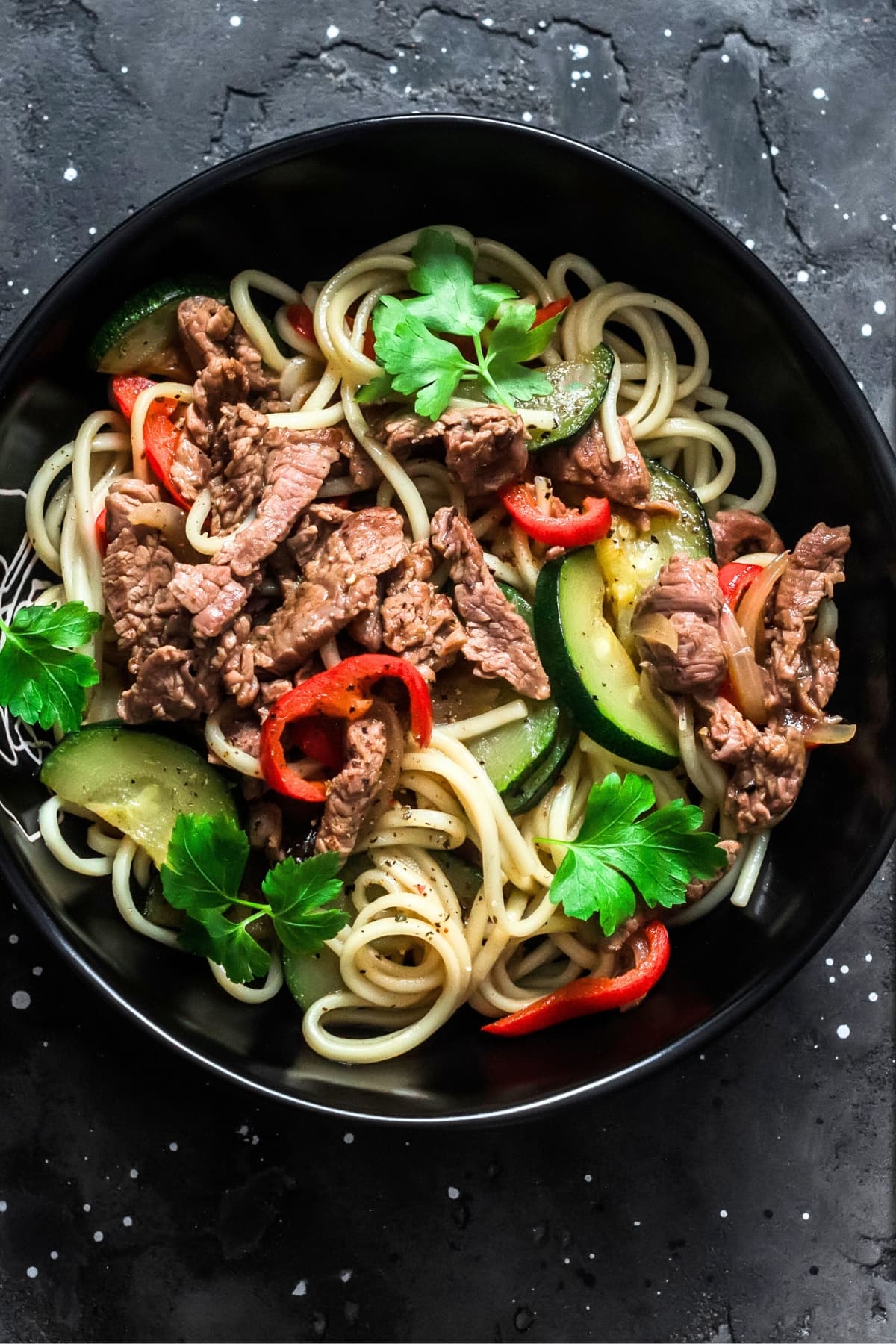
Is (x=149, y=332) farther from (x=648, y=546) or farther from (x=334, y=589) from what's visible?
(x=648, y=546)

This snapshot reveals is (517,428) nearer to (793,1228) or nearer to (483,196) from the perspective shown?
(483,196)

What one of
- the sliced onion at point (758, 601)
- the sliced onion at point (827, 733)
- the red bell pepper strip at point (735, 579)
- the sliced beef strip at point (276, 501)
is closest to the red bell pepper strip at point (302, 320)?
the sliced beef strip at point (276, 501)

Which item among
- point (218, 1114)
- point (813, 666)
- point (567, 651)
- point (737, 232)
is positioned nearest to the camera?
point (567, 651)

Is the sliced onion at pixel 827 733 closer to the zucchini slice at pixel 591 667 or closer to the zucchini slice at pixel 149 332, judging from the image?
the zucchini slice at pixel 591 667

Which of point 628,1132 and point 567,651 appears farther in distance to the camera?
point 628,1132

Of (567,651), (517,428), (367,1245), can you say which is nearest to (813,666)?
(567,651)

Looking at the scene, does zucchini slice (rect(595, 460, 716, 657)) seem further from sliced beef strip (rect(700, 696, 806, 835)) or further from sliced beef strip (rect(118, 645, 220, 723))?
sliced beef strip (rect(118, 645, 220, 723))
